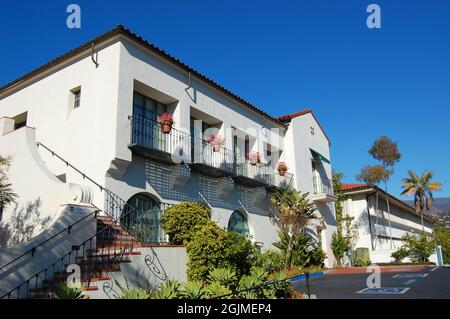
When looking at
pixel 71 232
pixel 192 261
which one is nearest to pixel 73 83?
pixel 71 232

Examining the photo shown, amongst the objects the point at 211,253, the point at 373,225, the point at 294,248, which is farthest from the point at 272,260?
the point at 373,225

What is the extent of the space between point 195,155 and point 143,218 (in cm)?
380

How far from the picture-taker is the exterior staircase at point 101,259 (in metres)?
8.21

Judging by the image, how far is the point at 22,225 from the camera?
11102mm

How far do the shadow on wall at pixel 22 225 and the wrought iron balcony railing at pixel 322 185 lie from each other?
52.9 ft

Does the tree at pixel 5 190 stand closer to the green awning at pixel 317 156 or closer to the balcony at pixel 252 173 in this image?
the balcony at pixel 252 173

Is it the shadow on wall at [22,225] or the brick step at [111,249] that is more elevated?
the shadow on wall at [22,225]

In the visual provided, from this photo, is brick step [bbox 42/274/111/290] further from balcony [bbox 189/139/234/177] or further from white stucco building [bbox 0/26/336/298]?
balcony [bbox 189/139/234/177]

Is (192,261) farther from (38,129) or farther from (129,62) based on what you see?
(38,129)

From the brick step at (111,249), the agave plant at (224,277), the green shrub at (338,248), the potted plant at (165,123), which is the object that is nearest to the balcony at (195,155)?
the potted plant at (165,123)

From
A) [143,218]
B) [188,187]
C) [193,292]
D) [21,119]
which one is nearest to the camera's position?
[193,292]

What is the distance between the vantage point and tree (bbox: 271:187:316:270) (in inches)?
720

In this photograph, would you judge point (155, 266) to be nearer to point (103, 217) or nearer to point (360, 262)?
point (103, 217)

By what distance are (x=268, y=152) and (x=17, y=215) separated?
42.0ft
